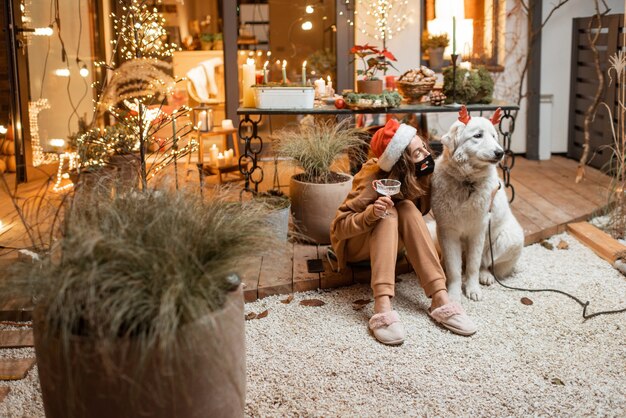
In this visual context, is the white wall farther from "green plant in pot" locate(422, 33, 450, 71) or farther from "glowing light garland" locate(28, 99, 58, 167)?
"glowing light garland" locate(28, 99, 58, 167)

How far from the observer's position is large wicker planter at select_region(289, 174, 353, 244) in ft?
13.7

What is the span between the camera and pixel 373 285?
3.34 m

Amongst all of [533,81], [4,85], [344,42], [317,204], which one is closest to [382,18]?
[344,42]

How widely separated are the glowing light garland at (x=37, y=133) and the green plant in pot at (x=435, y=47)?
3.28 m

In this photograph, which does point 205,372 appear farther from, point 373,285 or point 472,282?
point 472,282

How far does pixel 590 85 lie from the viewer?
6504 millimetres

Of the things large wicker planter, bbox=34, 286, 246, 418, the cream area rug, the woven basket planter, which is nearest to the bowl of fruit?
the woven basket planter

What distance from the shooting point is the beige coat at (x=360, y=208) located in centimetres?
338

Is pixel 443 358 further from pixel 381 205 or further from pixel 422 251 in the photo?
pixel 381 205

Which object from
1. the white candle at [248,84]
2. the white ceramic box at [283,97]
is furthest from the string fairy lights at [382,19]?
the white ceramic box at [283,97]

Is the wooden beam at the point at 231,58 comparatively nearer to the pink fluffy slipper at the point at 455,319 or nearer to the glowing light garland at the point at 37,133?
the glowing light garland at the point at 37,133

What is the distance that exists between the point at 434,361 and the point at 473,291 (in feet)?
2.47

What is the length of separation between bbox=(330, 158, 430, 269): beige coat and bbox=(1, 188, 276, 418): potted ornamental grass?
1291mm

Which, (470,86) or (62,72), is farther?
(62,72)
